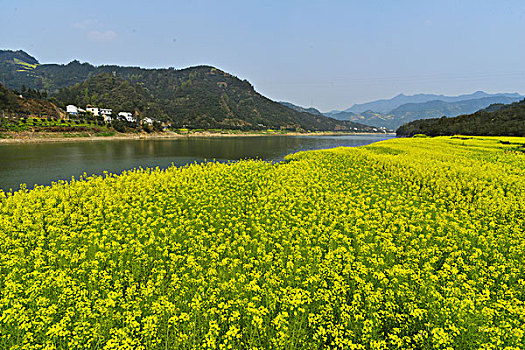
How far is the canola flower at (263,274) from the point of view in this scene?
4.74 m

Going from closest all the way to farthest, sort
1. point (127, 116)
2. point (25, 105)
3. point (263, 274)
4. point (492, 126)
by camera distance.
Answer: point (263, 274), point (492, 126), point (25, 105), point (127, 116)

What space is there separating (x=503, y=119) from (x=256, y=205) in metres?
84.6

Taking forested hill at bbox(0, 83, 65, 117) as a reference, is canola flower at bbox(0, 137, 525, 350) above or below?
below

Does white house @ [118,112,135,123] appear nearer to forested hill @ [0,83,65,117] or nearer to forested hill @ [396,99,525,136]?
forested hill @ [0,83,65,117]

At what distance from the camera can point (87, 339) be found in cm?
483

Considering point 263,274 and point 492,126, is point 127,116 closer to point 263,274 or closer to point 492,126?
point 492,126

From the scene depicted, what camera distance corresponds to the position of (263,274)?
22.4 feet

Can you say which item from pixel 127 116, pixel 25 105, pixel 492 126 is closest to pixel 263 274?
pixel 492 126

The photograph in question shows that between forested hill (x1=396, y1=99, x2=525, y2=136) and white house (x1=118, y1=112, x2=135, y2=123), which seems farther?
white house (x1=118, y1=112, x2=135, y2=123)

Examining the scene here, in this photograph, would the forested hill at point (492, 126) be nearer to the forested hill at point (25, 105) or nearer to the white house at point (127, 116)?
the forested hill at point (25, 105)

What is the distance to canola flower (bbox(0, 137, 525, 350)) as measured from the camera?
474 cm

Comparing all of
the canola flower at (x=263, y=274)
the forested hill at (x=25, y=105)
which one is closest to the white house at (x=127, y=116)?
the forested hill at (x=25, y=105)

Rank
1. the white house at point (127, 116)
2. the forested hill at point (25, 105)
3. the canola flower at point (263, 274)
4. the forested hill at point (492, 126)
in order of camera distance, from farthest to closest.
A: the white house at point (127, 116) → the forested hill at point (25, 105) → the forested hill at point (492, 126) → the canola flower at point (263, 274)

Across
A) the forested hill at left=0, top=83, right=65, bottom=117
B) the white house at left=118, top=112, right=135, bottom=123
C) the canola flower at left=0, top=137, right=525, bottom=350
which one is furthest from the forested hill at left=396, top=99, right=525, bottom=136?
the white house at left=118, top=112, right=135, bottom=123
